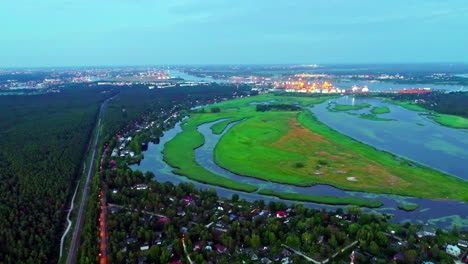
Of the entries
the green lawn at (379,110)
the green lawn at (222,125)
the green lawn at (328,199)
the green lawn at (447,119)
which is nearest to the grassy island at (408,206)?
the green lawn at (328,199)

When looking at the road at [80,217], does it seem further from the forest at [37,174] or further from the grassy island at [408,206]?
the grassy island at [408,206]

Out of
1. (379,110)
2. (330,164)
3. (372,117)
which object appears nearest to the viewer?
(330,164)

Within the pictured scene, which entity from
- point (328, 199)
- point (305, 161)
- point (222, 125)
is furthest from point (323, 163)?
point (222, 125)

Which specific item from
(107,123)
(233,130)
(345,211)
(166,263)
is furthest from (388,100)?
(166,263)

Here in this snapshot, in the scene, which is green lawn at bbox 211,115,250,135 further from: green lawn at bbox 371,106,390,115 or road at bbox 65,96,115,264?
green lawn at bbox 371,106,390,115

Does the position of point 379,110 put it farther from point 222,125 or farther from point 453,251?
point 453,251

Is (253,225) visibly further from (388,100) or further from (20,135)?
(388,100)
